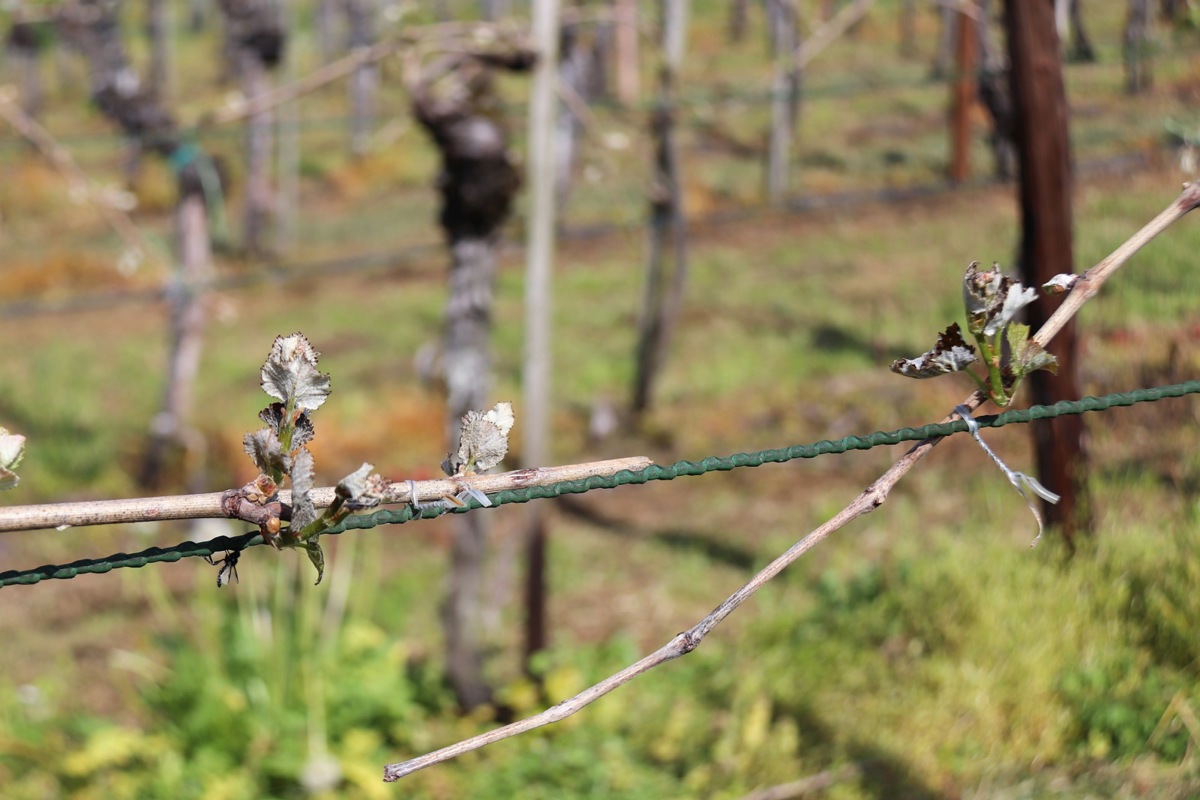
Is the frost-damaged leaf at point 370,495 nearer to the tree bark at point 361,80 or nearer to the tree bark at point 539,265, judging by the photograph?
the tree bark at point 539,265

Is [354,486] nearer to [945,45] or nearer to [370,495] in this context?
[370,495]

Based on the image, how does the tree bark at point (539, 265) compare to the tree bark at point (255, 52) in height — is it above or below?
below

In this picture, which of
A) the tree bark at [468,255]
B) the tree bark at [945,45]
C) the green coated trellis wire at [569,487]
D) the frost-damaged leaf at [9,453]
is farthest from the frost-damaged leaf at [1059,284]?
the tree bark at [945,45]

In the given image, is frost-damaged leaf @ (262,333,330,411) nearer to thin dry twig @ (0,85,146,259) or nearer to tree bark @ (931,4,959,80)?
thin dry twig @ (0,85,146,259)

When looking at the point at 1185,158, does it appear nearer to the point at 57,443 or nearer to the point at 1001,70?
the point at 1001,70

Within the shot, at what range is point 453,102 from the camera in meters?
3.85

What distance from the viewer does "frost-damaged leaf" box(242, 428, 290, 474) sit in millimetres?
896

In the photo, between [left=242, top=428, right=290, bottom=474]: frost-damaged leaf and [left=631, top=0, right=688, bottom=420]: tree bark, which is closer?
[left=242, top=428, right=290, bottom=474]: frost-damaged leaf

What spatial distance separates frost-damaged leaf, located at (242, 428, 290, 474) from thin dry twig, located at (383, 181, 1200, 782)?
26 centimetres

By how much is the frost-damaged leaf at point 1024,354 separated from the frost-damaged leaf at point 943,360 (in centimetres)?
5

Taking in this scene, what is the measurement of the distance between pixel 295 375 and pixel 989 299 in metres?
0.63

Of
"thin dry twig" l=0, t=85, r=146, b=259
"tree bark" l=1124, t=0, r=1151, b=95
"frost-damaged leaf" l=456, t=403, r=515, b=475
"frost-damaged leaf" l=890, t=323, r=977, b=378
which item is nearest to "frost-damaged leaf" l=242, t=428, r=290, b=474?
"frost-damaged leaf" l=456, t=403, r=515, b=475

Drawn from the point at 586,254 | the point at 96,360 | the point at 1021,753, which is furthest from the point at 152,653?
the point at 586,254

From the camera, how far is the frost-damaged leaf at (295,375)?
2.87 feet
